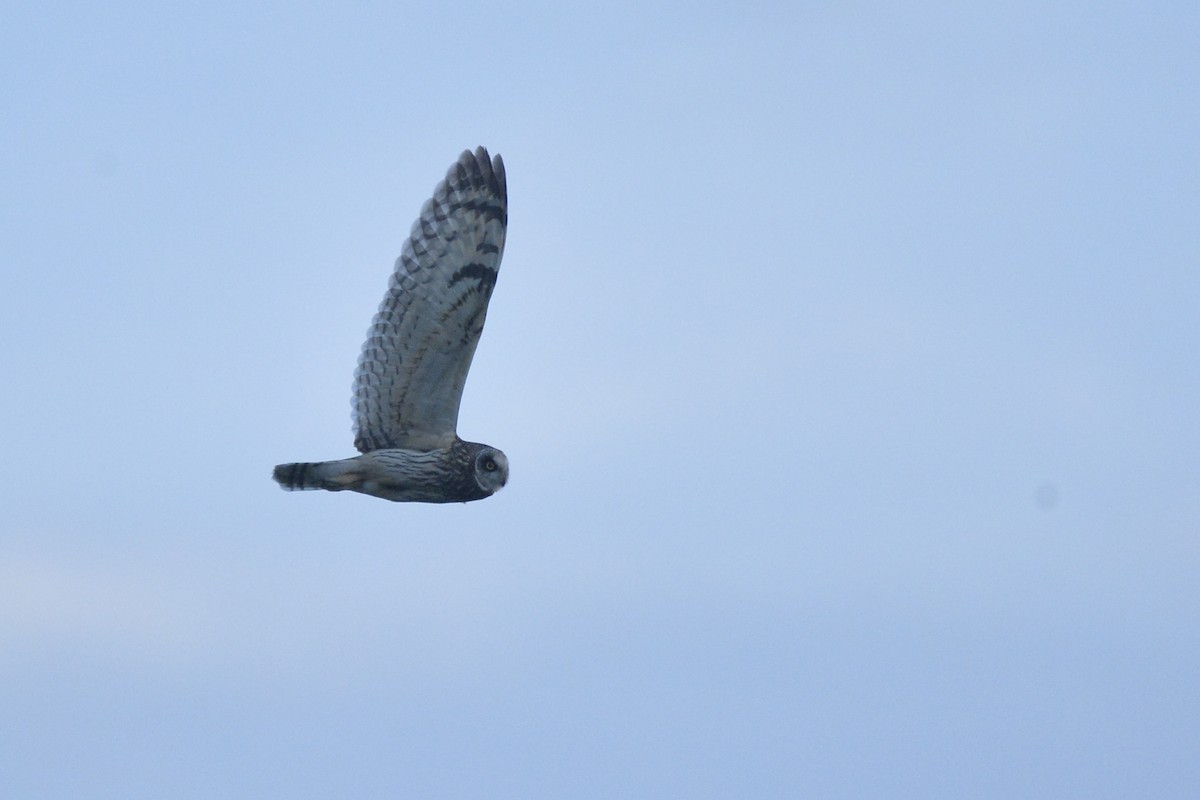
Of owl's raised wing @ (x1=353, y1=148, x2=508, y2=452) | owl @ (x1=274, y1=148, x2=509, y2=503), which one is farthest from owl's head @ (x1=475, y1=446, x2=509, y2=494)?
owl's raised wing @ (x1=353, y1=148, x2=508, y2=452)

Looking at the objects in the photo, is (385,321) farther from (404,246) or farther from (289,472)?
(289,472)

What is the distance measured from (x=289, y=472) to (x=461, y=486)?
1481 millimetres

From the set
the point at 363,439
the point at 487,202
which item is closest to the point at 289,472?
the point at 363,439

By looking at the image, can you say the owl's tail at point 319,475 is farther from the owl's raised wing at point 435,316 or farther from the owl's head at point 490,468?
the owl's head at point 490,468

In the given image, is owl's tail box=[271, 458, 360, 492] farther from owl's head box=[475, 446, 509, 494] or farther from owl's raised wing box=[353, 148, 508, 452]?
owl's head box=[475, 446, 509, 494]

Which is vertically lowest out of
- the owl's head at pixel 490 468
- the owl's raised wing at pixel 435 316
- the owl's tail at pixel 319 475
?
the owl's tail at pixel 319 475

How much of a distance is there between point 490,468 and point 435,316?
4.59 ft

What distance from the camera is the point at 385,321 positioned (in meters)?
12.0

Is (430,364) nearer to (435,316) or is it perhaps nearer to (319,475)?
(435,316)

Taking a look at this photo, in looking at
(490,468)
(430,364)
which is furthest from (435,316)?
(490,468)

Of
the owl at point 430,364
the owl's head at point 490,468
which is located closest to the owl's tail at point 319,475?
the owl at point 430,364

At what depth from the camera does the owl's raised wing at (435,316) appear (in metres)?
11.9

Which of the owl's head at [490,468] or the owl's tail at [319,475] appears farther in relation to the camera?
the owl's head at [490,468]

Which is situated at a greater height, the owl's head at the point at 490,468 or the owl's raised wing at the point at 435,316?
the owl's raised wing at the point at 435,316
